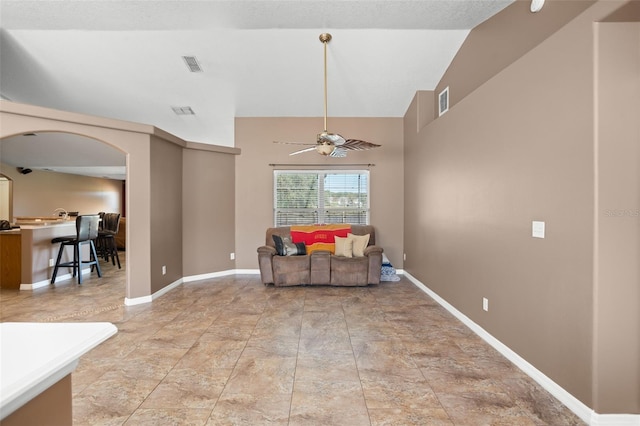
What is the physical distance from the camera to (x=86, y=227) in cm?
516

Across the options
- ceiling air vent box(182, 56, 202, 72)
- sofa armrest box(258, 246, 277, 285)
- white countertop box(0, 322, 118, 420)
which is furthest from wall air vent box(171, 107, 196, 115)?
white countertop box(0, 322, 118, 420)

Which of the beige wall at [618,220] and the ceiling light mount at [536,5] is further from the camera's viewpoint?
the ceiling light mount at [536,5]

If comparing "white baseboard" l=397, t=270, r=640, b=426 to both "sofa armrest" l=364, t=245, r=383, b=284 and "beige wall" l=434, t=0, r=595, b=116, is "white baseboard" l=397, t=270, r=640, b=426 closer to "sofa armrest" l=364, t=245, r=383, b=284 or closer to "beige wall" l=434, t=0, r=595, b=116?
"sofa armrest" l=364, t=245, r=383, b=284

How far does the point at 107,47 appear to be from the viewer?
415 cm

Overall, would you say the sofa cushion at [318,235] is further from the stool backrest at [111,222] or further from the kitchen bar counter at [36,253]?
the stool backrest at [111,222]

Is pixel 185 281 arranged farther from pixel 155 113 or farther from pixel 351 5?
pixel 351 5

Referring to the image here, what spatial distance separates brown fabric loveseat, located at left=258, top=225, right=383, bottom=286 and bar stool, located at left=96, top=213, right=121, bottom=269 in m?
3.92

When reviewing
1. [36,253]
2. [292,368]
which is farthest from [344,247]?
[36,253]

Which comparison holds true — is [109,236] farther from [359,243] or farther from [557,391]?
[557,391]

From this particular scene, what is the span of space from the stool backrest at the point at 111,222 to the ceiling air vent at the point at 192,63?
13.7 feet

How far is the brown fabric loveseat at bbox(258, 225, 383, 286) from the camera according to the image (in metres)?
4.96

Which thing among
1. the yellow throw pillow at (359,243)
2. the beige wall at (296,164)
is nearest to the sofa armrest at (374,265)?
the yellow throw pillow at (359,243)

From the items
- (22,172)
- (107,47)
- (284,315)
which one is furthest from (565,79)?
(22,172)

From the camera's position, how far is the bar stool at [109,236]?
6734 millimetres
